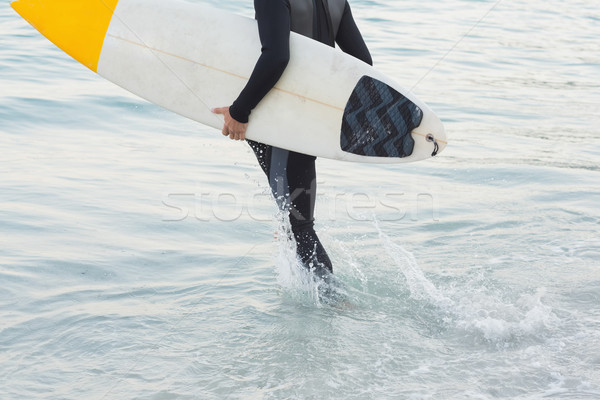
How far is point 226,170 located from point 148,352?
2.66 meters

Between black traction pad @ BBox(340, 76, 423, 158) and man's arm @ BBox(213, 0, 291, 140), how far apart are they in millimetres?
439

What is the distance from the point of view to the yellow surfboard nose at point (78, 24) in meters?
3.55

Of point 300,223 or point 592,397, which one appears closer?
point 592,397

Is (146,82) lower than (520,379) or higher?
higher

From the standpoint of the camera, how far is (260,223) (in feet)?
14.6

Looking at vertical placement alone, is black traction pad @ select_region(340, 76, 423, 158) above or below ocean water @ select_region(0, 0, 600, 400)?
above

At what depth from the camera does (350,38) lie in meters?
3.32

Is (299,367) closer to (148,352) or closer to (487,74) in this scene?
(148,352)

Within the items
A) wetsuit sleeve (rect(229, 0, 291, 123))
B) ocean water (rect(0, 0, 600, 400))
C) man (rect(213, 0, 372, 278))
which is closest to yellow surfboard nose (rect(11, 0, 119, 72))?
man (rect(213, 0, 372, 278))

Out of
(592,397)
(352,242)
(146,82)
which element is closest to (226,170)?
(352,242)

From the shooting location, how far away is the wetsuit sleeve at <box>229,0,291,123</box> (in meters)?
2.87

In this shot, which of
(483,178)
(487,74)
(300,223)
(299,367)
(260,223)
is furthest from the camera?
(487,74)

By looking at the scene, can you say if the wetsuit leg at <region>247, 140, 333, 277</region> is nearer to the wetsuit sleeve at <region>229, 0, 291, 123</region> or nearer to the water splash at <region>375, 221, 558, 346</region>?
the wetsuit sleeve at <region>229, 0, 291, 123</region>

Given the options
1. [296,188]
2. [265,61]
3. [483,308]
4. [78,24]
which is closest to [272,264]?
[296,188]
